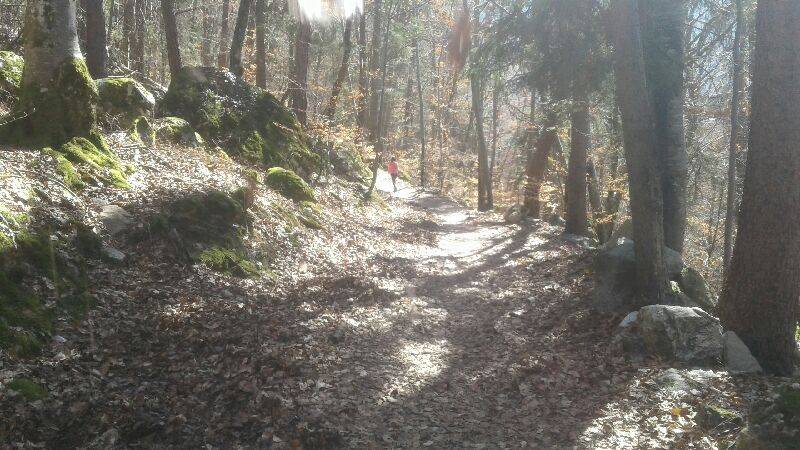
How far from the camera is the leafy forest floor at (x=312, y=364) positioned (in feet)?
15.5

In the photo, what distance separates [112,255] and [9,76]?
5.20 metres

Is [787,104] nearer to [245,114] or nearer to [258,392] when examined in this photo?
[258,392]

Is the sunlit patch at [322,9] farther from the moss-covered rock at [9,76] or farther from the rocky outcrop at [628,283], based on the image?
the rocky outcrop at [628,283]

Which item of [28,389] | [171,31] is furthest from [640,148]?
[171,31]

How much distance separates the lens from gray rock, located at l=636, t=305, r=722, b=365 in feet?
20.5

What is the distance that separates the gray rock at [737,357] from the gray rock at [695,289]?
1.89 metres

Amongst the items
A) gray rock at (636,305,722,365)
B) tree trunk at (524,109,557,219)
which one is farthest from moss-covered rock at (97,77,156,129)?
tree trunk at (524,109,557,219)

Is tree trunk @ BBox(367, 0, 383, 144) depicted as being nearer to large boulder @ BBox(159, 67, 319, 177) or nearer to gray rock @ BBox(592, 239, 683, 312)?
large boulder @ BBox(159, 67, 319, 177)

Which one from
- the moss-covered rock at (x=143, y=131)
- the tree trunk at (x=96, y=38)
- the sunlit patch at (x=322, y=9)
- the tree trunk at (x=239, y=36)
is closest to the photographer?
the moss-covered rock at (x=143, y=131)

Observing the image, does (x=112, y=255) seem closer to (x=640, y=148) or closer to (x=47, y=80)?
(x=47, y=80)

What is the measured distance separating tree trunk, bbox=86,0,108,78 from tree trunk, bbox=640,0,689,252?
1110cm

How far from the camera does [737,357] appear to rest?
616 centimetres

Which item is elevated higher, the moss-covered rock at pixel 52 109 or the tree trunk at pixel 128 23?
the tree trunk at pixel 128 23

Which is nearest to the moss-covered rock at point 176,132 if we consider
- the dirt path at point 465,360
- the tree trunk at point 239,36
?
the tree trunk at point 239,36
